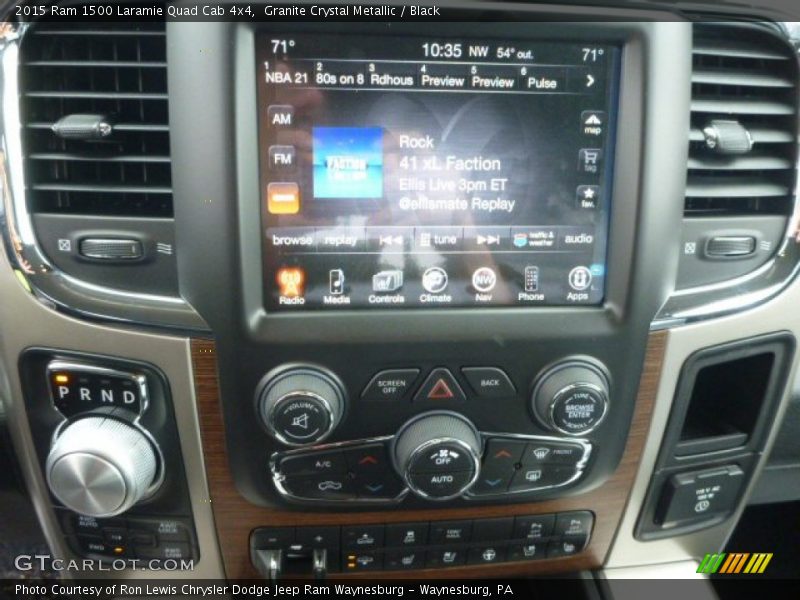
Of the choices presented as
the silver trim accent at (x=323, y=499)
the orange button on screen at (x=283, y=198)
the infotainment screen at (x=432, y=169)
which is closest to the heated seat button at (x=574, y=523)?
the silver trim accent at (x=323, y=499)

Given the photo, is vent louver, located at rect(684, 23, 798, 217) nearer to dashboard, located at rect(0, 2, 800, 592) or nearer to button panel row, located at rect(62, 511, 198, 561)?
dashboard, located at rect(0, 2, 800, 592)

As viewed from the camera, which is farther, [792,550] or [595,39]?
[792,550]

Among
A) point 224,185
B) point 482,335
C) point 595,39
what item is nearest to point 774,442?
point 482,335

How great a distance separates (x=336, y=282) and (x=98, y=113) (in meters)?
0.34

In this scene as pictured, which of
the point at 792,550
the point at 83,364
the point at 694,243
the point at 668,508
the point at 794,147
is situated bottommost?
the point at 792,550

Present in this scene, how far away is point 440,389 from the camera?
38.9 inches

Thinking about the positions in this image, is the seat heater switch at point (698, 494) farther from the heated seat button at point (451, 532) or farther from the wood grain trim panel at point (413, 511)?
the heated seat button at point (451, 532)

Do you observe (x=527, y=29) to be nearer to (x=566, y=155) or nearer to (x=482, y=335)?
(x=566, y=155)

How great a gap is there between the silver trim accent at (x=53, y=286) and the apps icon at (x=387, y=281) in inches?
8.3

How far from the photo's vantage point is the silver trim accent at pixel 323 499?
101 cm

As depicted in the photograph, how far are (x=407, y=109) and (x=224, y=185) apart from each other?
0.72ft

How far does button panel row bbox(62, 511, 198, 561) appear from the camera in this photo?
1102 mm

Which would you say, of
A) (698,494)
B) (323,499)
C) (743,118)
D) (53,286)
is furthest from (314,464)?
(743,118)

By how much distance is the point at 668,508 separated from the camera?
3.93ft
